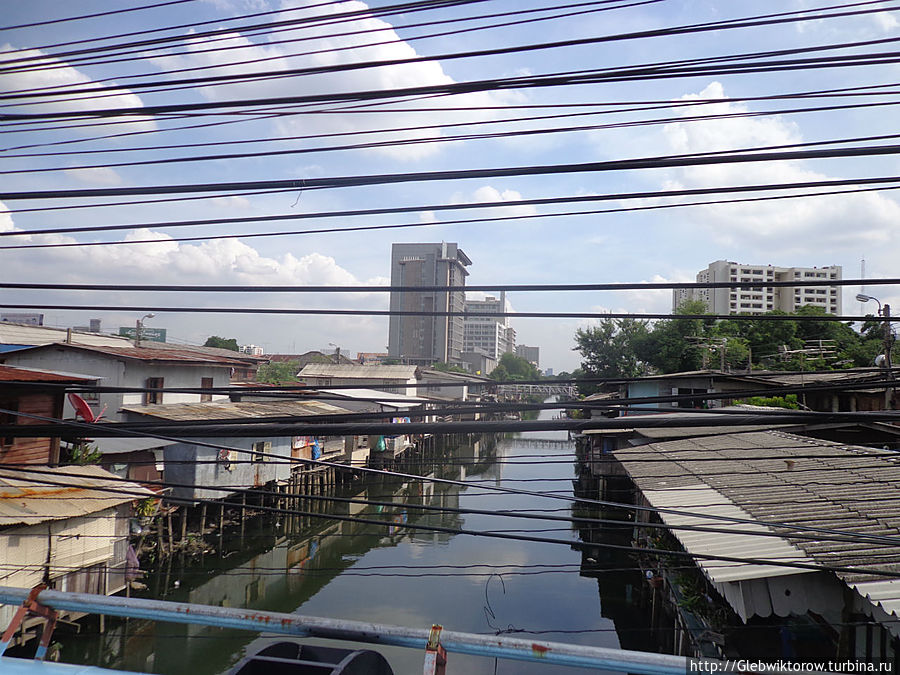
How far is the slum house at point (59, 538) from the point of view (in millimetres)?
9812

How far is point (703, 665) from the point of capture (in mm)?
1753

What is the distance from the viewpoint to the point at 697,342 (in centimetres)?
3481

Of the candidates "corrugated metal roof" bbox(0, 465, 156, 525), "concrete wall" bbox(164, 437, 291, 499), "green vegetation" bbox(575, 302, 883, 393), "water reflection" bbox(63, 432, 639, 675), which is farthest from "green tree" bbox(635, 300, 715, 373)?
"corrugated metal roof" bbox(0, 465, 156, 525)

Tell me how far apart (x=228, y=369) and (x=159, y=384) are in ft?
13.3

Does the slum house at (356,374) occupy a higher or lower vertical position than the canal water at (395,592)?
higher

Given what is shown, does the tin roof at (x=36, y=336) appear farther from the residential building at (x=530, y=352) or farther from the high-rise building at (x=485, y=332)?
the residential building at (x=530, y=352)

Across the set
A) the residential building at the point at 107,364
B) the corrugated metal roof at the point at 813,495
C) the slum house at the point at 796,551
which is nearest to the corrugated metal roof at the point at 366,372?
the residential building at the point at 107,364

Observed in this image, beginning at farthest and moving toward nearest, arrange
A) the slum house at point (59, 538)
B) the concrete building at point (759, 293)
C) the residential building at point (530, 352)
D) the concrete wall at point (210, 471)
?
the residential building at point (530, 352) < the concrete building at point (759, 293) < the concrete wall at point (210, 471) < the slum house at point (59, 538)

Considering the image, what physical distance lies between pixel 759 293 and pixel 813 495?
298 ft

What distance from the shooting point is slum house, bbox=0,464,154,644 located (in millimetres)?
9812

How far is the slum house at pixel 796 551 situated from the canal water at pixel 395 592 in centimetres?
244

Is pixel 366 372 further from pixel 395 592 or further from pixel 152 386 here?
pixel 395 592

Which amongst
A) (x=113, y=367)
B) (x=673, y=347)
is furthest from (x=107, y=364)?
(x=673, y=347)

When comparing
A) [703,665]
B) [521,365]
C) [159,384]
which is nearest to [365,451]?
[159,384]
